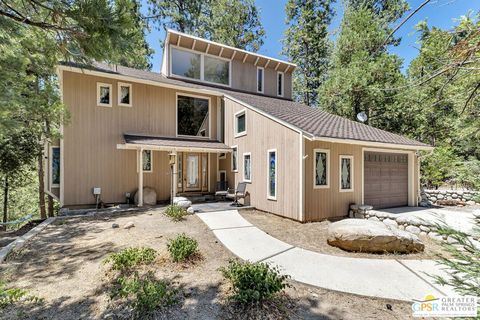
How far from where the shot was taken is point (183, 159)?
11633 mm

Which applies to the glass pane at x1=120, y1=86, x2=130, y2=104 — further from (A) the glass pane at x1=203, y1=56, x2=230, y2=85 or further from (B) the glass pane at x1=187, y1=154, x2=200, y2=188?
(A) the glass pane at x1=203, y1=56, x2=230, y2=85

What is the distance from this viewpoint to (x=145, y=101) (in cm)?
1093

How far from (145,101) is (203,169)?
4.21 meters

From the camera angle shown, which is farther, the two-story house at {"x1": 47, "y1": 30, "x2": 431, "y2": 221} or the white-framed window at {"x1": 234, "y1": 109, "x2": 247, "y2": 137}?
the white-framed window at {"x1": 234, "y1": 109, "x2": 247, "y2": 137}

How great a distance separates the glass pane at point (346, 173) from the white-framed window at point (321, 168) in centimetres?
79

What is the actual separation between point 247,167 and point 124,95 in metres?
6.32

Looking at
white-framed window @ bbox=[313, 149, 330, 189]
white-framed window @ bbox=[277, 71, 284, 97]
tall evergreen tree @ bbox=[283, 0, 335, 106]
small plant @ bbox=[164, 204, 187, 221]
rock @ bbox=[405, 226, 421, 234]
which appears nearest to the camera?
rock @ bbox=[405, 226, 421, 234]

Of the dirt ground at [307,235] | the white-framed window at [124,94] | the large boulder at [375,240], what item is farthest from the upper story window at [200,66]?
the large boulder at [375,240]

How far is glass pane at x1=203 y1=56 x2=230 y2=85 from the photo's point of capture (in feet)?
44.2

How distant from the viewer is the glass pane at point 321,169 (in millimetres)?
7876

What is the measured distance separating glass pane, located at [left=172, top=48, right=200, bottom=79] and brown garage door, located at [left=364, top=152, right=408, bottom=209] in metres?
9.64

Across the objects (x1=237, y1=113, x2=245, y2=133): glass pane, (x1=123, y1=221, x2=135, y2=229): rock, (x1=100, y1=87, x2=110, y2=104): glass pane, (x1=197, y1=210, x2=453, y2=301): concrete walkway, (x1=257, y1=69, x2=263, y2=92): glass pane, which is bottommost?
(x1=197, y1=210, x2=453, y2=301): concrete walkway

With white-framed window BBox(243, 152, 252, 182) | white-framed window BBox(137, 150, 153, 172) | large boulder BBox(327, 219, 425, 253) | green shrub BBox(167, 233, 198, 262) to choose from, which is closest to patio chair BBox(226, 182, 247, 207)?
white-framed window BBox(243, 152, 252, 182)

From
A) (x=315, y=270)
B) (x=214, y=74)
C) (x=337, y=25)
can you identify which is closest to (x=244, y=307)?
(x=315, y=270)
